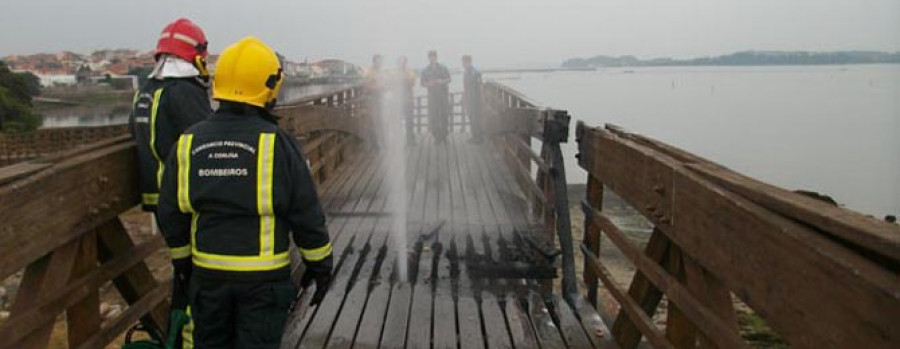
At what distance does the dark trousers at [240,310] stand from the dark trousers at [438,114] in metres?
13.2

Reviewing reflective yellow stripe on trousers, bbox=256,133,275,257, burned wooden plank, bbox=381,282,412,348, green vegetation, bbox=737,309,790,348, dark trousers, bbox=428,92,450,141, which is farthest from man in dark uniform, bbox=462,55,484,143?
reflective yellow stripe on trousers, bbox=256,133,275,257

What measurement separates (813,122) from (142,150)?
11344 cm

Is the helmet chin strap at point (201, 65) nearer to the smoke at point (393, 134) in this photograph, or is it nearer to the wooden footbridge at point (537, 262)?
the wooden footbridge at point (537, 262)

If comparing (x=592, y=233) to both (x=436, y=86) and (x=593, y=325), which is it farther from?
(x=436, y=86)

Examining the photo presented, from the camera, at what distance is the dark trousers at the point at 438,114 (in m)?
16.3

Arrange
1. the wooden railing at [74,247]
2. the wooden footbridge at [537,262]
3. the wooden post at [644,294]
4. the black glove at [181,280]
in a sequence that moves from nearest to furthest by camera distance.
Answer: the wooden footbridge at [537,262] < the wooden railing at [74,247] < the black glove at [181,280] < the wooden post at [644,294]

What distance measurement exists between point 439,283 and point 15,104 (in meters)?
47.6

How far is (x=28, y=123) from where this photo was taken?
45000 millimetres

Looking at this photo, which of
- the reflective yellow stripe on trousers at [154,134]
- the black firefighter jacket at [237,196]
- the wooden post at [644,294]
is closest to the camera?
the black firefighter jacket at [237,196]

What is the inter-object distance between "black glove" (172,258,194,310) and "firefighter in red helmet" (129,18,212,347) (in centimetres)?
62

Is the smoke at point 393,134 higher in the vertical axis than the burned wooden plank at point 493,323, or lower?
higher

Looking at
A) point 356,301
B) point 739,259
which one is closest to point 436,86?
point 356,301

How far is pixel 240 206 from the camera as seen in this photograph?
2.96 metres

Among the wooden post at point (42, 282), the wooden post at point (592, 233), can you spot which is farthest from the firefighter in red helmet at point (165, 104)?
the wooden post at point (592, 233)
